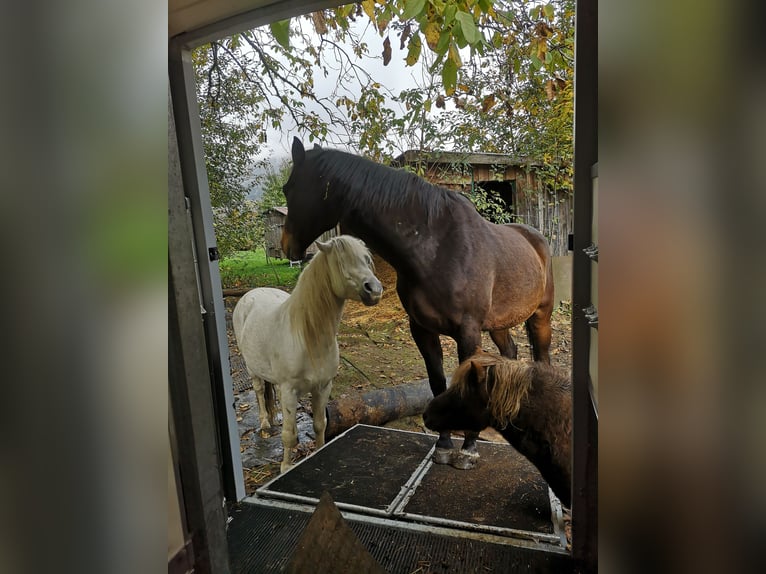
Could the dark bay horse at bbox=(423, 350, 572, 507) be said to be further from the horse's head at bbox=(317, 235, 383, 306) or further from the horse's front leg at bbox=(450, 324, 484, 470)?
the horse's head at bbox=(317, 235, 383, 306)

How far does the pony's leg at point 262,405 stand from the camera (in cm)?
189

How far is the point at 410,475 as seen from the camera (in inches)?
68.6

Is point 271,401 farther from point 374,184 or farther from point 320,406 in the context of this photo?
point 374,184

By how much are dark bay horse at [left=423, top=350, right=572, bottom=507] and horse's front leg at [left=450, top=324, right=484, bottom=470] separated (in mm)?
43

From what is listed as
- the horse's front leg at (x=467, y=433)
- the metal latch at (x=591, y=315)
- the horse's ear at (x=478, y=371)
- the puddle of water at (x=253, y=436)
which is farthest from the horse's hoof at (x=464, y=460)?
the metal latch at (x=591, y=315)

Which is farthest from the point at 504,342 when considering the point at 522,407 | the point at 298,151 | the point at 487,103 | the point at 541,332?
the point at 298,151

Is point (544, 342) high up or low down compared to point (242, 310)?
down

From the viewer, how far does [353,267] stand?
1701mm

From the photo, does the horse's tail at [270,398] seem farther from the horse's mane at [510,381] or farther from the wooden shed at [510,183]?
the wooden shed at [510,183]

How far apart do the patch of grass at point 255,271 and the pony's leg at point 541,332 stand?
964mm
